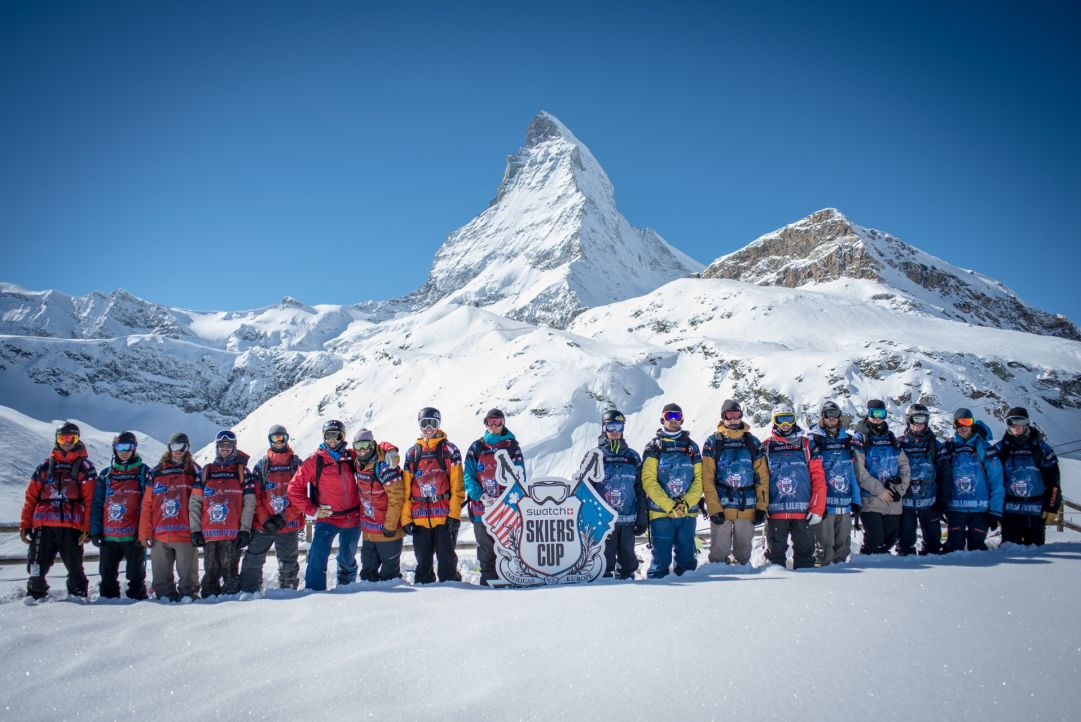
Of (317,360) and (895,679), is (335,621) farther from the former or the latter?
(317,360)

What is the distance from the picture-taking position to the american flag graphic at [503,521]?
575 cm

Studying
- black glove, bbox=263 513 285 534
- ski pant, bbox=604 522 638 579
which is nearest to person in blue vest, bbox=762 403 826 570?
ski pant, bbox=604 522 638 579

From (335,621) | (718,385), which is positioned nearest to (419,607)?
(335,621)

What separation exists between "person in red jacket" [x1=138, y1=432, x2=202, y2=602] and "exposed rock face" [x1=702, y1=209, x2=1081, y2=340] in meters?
60.8

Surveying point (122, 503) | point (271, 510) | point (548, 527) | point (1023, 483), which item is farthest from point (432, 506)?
point (1023, 483)

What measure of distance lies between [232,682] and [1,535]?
51.5ft

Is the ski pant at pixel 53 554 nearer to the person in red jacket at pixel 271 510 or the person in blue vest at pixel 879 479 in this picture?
the person in red jacket at pixel 271 510

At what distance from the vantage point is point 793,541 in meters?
6.58

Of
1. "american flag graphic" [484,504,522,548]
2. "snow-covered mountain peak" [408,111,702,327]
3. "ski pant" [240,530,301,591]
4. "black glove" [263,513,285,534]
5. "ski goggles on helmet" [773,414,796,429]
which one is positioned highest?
"snow-covered mountain peak" [408,111,702,327]

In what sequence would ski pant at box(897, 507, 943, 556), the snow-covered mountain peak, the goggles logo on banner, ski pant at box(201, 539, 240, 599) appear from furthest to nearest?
the snow-covered mountain peak < ski pant at box(897, 507, 943, 556) < ski pant at box(201, 539, 240, 599) < the goggles logo on banner

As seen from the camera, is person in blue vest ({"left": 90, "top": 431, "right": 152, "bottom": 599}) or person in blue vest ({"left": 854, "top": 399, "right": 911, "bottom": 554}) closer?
person in blue vest ({"left": 90, "top": 431, "right": 152, "bottom": 599})

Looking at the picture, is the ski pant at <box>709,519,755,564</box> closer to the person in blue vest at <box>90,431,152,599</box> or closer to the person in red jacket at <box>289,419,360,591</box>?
the person in red jacket at <box>289,419,360,591</box>

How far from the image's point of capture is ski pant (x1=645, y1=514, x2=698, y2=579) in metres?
6.48

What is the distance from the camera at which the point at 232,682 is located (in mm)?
3010
